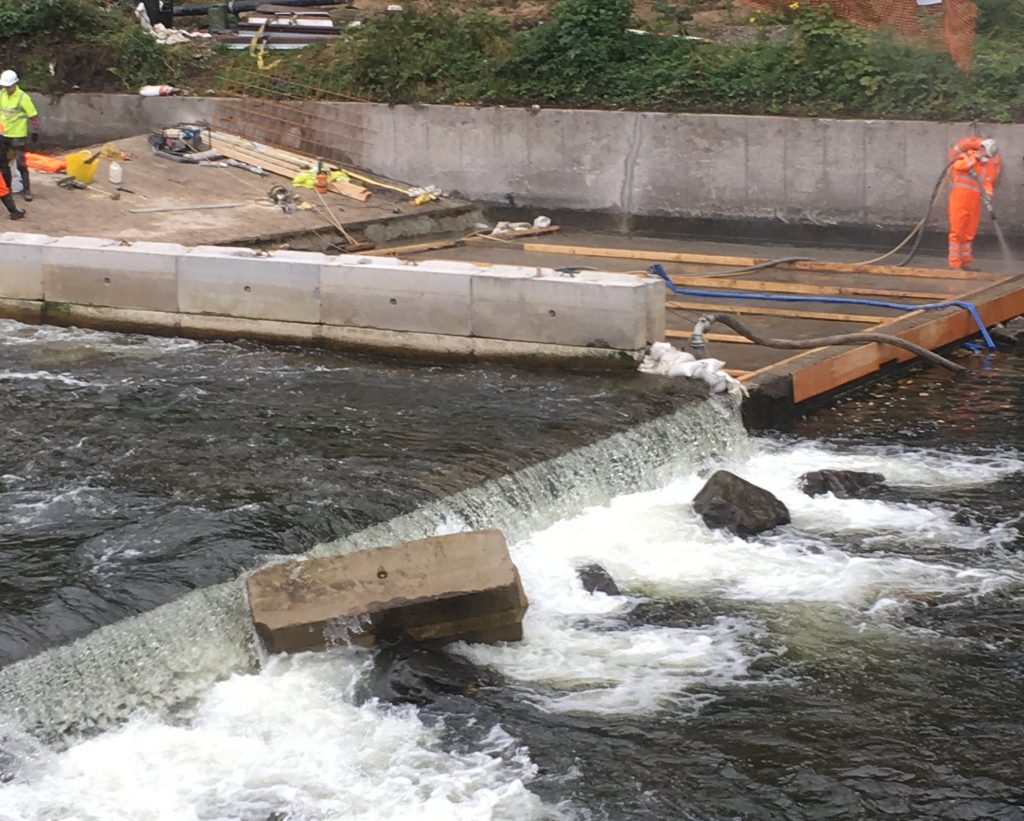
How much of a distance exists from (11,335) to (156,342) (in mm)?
1615

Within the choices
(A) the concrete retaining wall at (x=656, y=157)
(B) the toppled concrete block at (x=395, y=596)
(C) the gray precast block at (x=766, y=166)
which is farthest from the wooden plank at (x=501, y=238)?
(B) the toppled concrete block at (x=395, y=596)

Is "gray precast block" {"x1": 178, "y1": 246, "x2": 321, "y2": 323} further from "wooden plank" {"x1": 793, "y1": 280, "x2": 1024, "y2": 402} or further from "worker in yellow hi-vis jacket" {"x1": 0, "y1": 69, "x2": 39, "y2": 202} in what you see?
"worker in yellow hi-vis jacket" {"x1": 0, "y1": 69, "x2": 39, "y2": 202}

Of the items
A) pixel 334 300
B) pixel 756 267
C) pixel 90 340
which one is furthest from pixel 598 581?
pixel 756 267

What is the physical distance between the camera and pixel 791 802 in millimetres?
7566

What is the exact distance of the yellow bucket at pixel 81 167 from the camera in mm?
21141

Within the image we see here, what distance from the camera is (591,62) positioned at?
928 inches

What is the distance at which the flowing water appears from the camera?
25.5ft

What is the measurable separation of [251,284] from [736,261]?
6.97 m

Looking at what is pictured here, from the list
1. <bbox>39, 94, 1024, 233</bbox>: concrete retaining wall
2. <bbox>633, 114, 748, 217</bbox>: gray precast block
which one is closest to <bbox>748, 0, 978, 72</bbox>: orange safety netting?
<bbox>39, 94, 1024, 233</bbox>: concrete retaining wall

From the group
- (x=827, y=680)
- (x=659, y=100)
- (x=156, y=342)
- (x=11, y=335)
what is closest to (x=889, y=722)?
(x=827, y=680)

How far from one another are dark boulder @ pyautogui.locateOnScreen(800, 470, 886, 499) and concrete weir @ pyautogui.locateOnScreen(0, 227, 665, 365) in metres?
2.30

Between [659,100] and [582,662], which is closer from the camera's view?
[582,662]

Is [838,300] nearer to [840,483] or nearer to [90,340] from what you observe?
[840,483]

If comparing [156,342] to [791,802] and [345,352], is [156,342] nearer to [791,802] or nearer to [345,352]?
[345,352]
